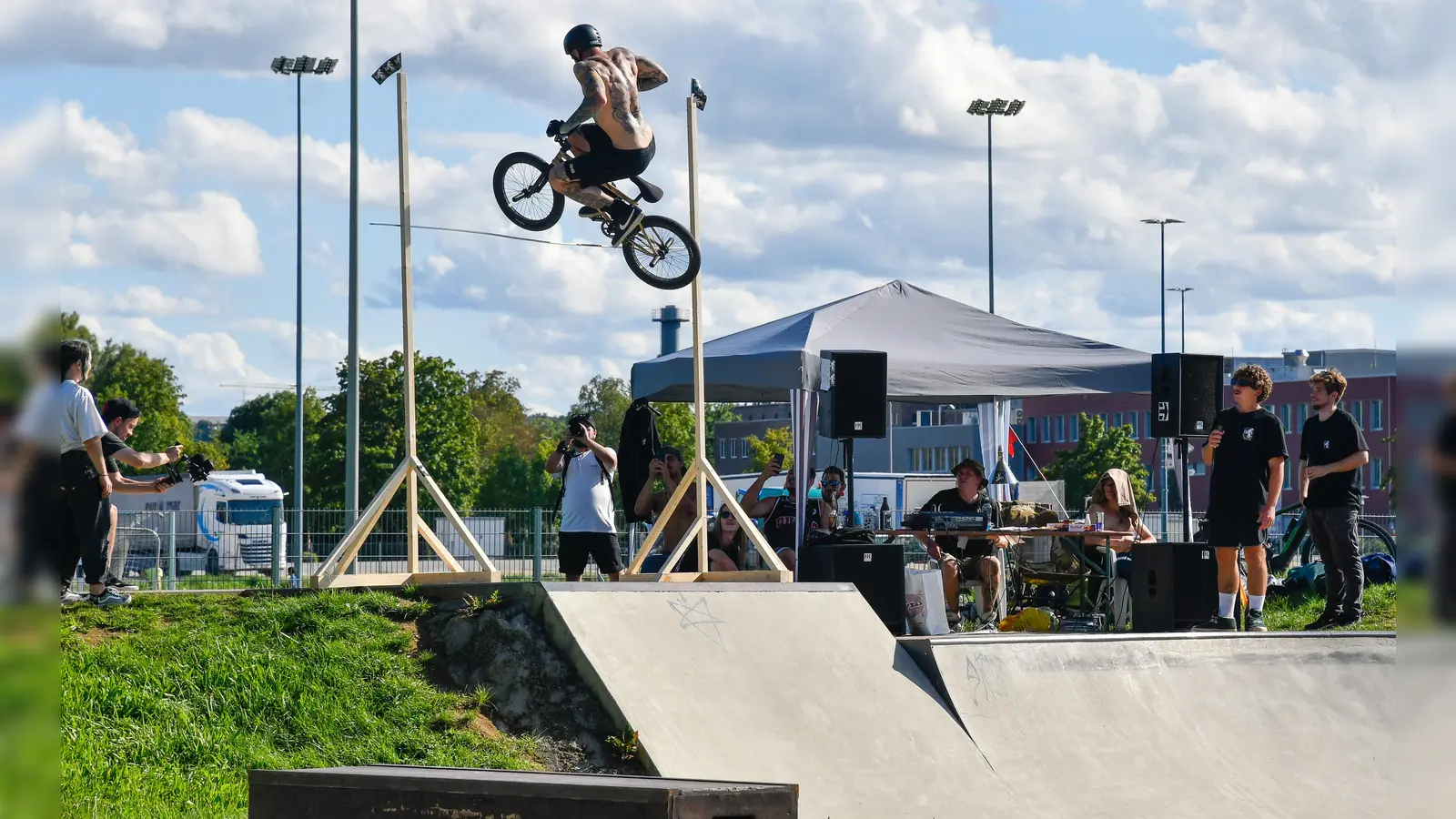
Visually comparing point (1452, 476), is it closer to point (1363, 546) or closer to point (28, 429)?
point (28, 429)

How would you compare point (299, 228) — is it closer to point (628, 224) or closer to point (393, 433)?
point (393, 433)

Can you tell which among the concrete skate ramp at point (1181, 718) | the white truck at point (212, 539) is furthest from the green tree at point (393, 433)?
the concrete skate ramp at point (1181, 718)

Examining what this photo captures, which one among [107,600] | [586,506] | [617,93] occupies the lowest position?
[107,600]

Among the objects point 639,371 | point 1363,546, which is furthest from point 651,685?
point 1363,546

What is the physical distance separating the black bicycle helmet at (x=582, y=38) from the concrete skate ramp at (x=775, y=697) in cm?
374

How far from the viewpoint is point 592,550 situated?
1065 centimetres

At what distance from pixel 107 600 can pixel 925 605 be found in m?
5.94

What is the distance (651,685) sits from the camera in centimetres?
769

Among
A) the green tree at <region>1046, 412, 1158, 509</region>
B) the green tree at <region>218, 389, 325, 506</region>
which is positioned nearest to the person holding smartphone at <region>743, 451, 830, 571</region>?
the green tree at <region>218, 389, 325, 506</region>

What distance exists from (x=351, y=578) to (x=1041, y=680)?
4.39 metres

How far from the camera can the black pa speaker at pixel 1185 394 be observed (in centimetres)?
1334

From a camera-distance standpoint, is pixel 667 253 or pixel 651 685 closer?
pixel 651 685

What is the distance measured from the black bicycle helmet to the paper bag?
15.3 feet

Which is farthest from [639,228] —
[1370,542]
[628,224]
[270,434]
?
[270,434]
